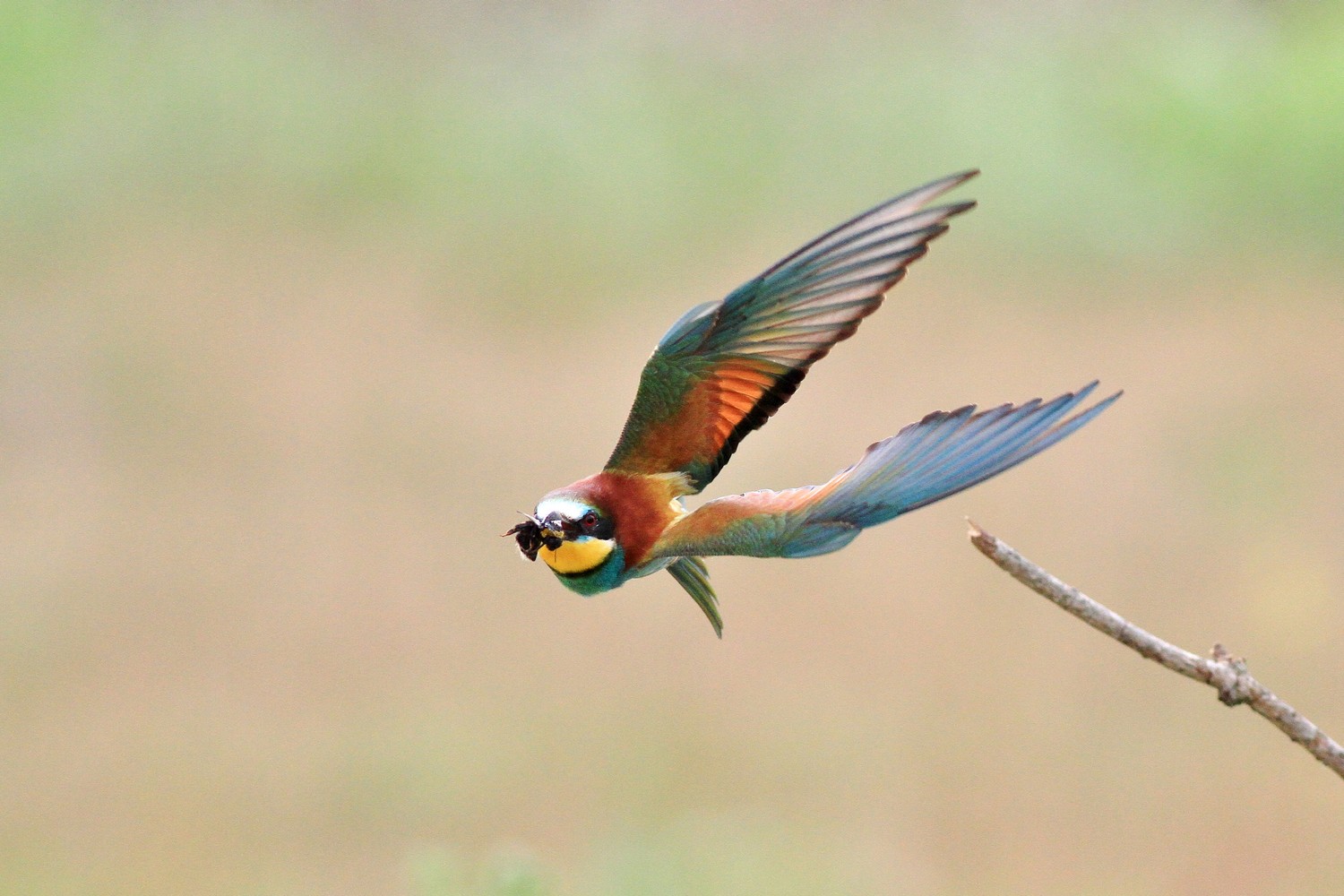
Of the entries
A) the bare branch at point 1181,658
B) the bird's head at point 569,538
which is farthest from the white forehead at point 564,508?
the bare branch at point 1181,658

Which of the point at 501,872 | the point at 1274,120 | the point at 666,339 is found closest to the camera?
the point at 666,339

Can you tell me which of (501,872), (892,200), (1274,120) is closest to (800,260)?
(892,200)

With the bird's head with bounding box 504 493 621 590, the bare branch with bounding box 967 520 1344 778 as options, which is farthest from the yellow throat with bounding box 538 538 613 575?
the bare branch with bounding box 967 520 1344 778

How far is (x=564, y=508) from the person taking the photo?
0.39 m

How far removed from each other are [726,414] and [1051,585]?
11 centimetres

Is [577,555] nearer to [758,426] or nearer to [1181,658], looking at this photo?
[758,426]

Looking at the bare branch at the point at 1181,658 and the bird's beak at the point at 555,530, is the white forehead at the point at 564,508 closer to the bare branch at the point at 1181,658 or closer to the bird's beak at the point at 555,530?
the bird's beak at the point at 555,530

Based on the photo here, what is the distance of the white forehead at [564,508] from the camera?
1.27 feet

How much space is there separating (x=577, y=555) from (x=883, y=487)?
0.09 metres

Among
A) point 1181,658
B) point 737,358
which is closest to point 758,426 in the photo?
point 737,358

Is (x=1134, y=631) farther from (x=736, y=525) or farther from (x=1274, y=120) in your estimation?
(x=1274, y=120)

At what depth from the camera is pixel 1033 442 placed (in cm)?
33

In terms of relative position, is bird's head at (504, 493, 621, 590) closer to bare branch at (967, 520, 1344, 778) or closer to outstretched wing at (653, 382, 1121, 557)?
outstretched wing at (653, 382, 1121, 557)

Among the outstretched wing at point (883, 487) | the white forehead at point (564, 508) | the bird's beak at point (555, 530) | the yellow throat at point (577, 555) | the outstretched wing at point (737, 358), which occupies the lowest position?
the outstretched wing at point (883, 487)
